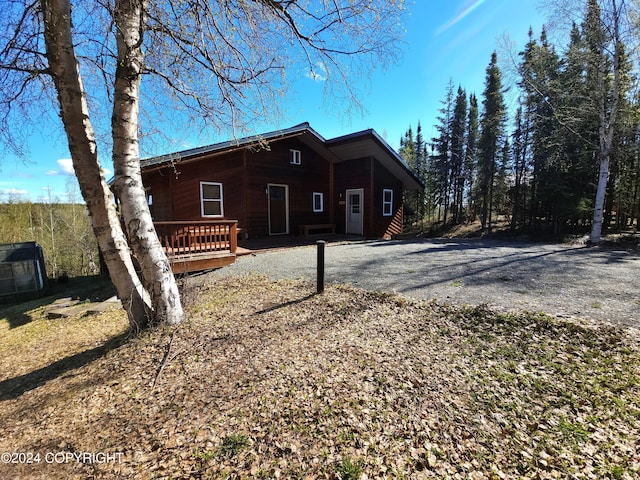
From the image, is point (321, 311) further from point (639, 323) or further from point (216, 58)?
point (216, 58)

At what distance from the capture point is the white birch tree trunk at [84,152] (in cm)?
310

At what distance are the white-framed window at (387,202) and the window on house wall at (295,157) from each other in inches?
177

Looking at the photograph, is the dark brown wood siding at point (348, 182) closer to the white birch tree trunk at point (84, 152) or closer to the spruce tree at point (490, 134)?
the spruce tree at point (490, 134)

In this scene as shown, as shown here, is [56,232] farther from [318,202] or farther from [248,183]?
[318,202]

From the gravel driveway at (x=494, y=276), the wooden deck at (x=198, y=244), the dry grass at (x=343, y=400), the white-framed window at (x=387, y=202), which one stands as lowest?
the dry grass at (x=343, y=400)

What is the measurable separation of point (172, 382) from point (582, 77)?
51.4 feet

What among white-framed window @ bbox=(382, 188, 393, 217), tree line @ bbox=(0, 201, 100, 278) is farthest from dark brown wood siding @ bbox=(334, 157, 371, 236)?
tree line @ bbox=(0, 201, 100, 278)

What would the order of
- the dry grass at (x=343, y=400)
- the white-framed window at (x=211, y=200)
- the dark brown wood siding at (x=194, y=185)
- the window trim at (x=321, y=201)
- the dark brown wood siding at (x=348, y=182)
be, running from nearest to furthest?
the dry grass at (x=343, y=400) → the dark brown wood siding at (x=194, y=185) → the white-framed window at (x=211, y=200) → the dark brown wood siding at (x=348, y=182) → the window trim at (x=321, y=201)

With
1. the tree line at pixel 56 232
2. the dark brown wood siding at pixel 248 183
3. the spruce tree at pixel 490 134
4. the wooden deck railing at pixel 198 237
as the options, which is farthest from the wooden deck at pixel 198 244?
the spruce tree at pixel 490 134

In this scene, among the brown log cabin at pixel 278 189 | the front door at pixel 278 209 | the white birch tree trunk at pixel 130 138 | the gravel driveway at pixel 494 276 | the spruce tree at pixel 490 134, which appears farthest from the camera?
the spruce tree at pixel 490 134

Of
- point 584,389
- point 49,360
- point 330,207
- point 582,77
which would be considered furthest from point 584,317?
point 582,77

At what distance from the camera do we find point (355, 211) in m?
13.5

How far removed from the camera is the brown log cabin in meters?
8.44

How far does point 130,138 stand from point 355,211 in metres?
10.8
